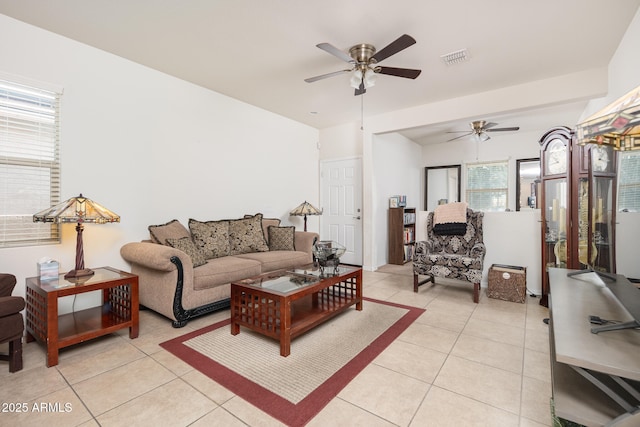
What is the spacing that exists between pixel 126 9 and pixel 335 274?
9.10ft

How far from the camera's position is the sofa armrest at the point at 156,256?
254cm

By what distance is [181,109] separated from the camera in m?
3.59

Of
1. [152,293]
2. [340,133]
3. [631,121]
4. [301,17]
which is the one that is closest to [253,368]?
[152,293]

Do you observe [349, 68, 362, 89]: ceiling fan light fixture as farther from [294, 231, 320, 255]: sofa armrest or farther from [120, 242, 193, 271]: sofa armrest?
[120, 242, 193, 271]: sofa armrest

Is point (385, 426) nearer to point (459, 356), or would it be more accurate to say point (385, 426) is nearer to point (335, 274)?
point (459, 356)

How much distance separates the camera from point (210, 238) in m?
3.45

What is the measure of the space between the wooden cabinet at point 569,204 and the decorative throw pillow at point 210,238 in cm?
344

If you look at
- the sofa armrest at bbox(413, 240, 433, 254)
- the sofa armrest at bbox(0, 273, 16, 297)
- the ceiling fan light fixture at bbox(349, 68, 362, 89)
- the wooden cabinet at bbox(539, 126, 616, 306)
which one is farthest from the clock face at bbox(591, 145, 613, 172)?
the sofa armrest at bbox(0, 273, 16, 297)

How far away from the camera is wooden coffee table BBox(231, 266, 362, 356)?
2167mm

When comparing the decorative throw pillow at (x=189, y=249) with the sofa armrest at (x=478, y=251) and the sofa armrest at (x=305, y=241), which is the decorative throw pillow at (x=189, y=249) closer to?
the sofa armrest at (x=305, y=241)

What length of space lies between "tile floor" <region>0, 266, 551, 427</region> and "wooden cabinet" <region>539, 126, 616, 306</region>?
0.92m

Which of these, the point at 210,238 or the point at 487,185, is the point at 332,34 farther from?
the point at 487,185

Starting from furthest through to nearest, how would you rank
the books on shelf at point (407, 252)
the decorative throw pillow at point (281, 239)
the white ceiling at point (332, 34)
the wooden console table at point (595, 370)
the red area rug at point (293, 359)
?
the books on shelf at point (407, 252) → the decorative throw pillow at point (281, 239) → the white ceiling at point (332, 34) → the red area rug at point (293, 359) → the wooden console table at point (595, 370)

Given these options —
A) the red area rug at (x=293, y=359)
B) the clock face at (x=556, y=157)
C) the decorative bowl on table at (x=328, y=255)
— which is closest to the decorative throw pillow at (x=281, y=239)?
the decorative bowl on table at (x=328, y=255)
